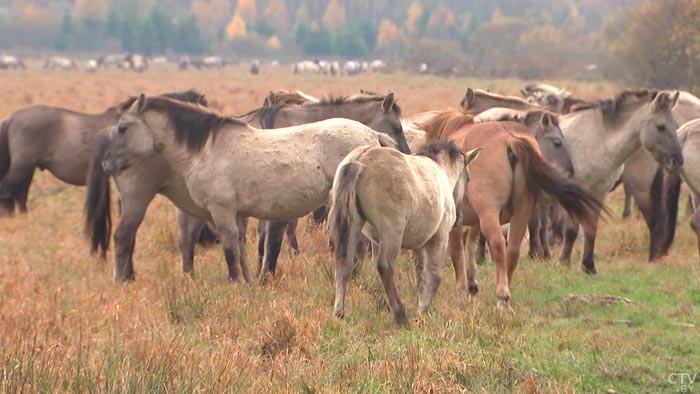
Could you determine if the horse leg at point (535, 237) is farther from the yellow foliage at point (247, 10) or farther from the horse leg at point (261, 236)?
the yellow foliage at point (247, 10)

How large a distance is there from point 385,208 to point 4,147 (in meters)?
7.74

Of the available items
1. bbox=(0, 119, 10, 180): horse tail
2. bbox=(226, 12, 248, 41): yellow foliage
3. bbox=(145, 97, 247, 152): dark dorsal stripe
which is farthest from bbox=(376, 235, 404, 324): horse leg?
bbox=(226, 12, 248, 41): yellow foliage

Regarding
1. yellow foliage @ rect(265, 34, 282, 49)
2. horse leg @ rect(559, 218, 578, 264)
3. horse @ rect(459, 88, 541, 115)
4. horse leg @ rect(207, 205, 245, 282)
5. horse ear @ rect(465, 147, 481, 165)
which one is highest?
horse ear @ rect(465, 147, 481, 165)

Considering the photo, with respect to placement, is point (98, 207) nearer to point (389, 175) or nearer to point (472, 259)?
point (472, 259)

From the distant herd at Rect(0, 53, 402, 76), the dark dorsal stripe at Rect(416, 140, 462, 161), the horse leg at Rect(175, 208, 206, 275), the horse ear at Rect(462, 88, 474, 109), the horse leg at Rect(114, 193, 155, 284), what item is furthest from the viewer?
the distant herd at Rect(0, 53, 402, 76)

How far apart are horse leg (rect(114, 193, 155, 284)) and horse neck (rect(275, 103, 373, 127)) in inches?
74.5

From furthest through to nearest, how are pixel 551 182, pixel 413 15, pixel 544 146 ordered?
pixel 413 15
pixel 544 146
pixel 551 182

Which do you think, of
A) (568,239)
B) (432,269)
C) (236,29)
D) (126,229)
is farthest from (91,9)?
(432,269)

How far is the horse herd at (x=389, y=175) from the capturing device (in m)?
6.85

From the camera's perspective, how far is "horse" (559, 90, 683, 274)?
9648 millimetres

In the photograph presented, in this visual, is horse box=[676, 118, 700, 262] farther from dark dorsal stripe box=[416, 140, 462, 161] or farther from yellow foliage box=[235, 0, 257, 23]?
yellow foliage box=[235, 0, 257, 23]

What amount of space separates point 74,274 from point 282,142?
8.63 ft

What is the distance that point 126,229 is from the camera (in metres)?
8.79

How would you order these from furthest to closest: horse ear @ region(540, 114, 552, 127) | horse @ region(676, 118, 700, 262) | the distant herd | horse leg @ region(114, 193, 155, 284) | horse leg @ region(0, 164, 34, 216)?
the distant herd
horse leg @ region(0, 164, 34, 216)
horse @ region(676, 118, 700, 262)
horse ear @ region(540, 114, 552, 127)
horse leg @ region(114, 193, 155, 284)
